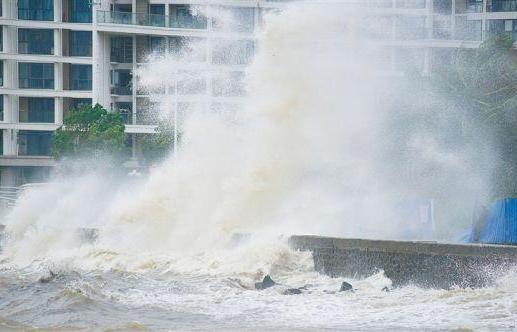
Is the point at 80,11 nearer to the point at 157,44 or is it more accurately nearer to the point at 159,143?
the point at 157,44

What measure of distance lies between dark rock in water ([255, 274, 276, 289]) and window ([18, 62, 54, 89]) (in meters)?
34.1

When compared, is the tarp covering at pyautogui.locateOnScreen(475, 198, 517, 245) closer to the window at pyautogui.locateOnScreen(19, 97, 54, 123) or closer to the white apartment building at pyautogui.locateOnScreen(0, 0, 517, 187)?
the white apartment building at pyautogui.locateOnScreen(0, 0, 517, 187)

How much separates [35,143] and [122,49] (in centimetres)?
631

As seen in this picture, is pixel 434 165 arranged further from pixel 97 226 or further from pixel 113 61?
pixel 113 61

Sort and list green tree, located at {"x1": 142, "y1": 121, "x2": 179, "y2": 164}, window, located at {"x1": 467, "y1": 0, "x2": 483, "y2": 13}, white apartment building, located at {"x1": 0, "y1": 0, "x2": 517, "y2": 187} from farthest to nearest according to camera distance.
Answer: window, located at {"x1": 467, "y1": 0, "x2": 483, "y2": 13}, white apartment building, located at {"x1": 0, "y1": 0, "x2": 517, "y2": 187}, green tree, located at {"x1": 142, "y1": 121, "x2": 179, "y2": 164}

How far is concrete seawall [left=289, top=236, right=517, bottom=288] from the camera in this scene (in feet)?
54.9

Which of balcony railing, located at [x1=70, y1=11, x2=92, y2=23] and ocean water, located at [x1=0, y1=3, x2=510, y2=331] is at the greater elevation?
balcony railing, located at [x1=70, y1=11, x2=92, y2=23]

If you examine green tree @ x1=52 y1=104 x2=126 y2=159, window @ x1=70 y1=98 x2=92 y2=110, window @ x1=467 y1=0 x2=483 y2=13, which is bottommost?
green tree @ x1=52 y1=104 x2=126 y2=159

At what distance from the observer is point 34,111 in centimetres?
5100

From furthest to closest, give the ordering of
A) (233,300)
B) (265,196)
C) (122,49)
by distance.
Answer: (122,49), (265,196), (233,300)

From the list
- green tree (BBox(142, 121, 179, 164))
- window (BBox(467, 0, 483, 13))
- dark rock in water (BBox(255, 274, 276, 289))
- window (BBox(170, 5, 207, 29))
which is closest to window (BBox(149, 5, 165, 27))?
window (BBox(170, 5, 207, 29))

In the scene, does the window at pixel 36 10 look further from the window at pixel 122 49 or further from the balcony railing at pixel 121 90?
the balcony railing at pixel 121 90

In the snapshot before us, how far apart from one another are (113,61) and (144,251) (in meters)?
27.7

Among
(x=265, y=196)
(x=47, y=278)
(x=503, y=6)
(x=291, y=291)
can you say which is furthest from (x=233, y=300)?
(x=503, y=6)
